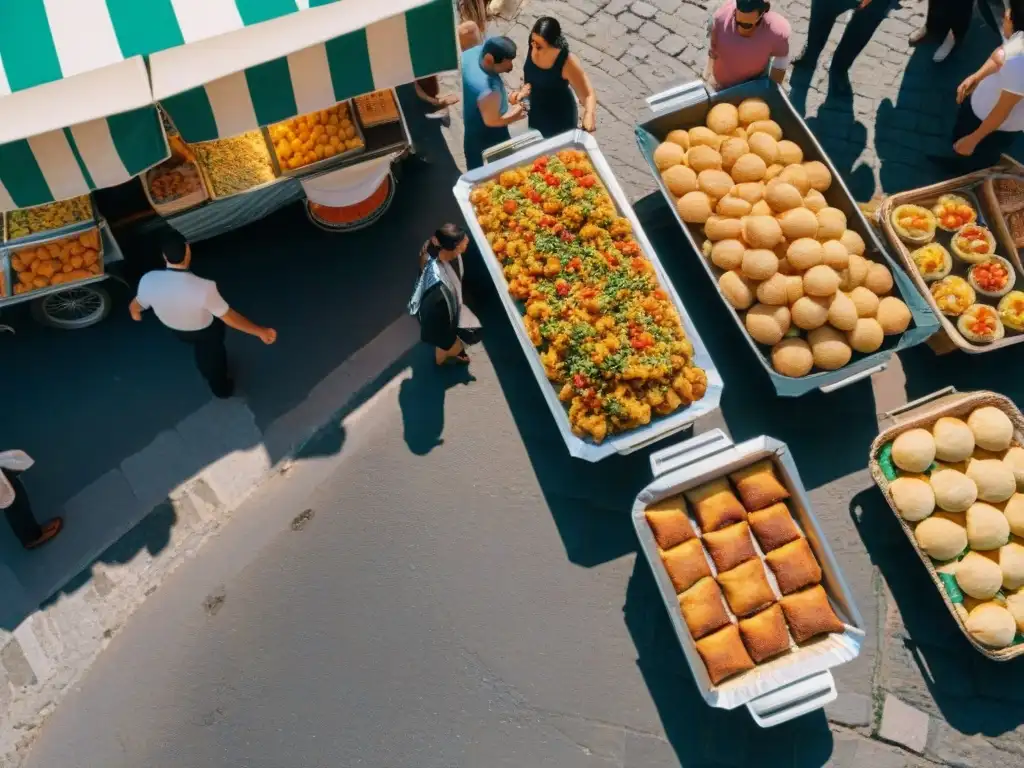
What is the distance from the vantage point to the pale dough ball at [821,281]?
238 inches

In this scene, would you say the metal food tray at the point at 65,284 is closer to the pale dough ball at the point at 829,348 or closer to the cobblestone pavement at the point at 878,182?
the cobblestone pavement at the point at 878,182

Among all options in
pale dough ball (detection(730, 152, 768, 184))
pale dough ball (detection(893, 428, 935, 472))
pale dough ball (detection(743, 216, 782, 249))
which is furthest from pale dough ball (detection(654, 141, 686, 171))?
pale dough ball (detection(893, 428, 935, 472))

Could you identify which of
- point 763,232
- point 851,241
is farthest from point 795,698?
point 851,241

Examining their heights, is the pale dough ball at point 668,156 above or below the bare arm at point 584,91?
below

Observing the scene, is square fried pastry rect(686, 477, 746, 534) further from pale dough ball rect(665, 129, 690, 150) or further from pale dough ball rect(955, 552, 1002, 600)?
pale dough ball rect(665, 129, 690, 150)

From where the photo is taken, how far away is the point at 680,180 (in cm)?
667

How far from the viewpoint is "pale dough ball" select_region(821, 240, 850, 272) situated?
6156mm

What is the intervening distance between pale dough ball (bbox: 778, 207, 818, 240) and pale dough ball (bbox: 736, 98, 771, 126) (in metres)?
1.15

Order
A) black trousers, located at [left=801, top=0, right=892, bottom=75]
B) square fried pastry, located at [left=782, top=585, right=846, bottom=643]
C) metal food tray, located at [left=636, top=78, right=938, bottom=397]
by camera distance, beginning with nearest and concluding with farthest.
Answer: square fried pastry, located at [left=782, top=585, right=846, bottom=643] → metal food tray, located at [left=636, top=78, right=938, bottom=397] → black trousers, located at [left=801, top=0, right=892, bottom=75]

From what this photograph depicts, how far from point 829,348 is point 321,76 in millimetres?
4580

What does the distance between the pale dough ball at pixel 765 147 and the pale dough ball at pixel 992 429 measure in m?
2.77

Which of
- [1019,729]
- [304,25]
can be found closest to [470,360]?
[304,25]

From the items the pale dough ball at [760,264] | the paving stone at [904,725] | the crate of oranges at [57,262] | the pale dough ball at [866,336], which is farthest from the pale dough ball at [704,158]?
the crate of oranges at [57,262]

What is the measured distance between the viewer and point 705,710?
6051mm
